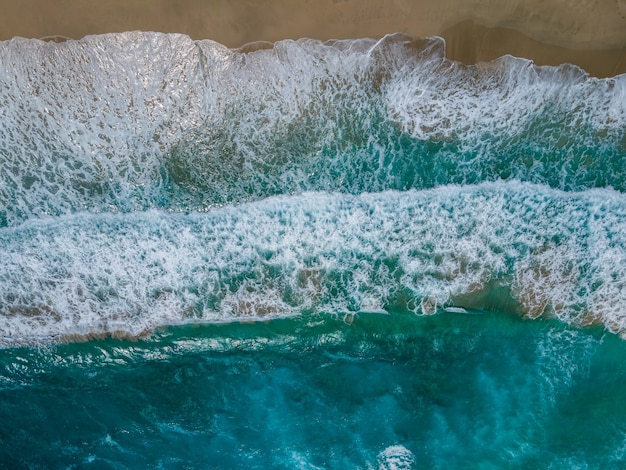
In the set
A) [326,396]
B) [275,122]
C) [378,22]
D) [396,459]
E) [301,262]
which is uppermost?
[378,22]

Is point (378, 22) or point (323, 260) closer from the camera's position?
point (378, 22)

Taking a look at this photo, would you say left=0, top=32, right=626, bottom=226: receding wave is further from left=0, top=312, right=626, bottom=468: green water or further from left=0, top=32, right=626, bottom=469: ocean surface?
left=0, top=312, right=626, bottom=468: green water

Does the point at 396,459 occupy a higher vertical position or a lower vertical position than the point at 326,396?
lower

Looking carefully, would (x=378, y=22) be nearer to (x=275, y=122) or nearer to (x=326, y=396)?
(x=275, y=122)

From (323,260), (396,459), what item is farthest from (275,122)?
(396,459)

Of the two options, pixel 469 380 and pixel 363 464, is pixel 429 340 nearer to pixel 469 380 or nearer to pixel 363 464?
pixel 469 380

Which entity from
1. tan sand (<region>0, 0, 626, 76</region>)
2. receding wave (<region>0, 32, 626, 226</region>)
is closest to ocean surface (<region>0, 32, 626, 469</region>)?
receding wave (<region>0, 32, 626, 226</region>)
